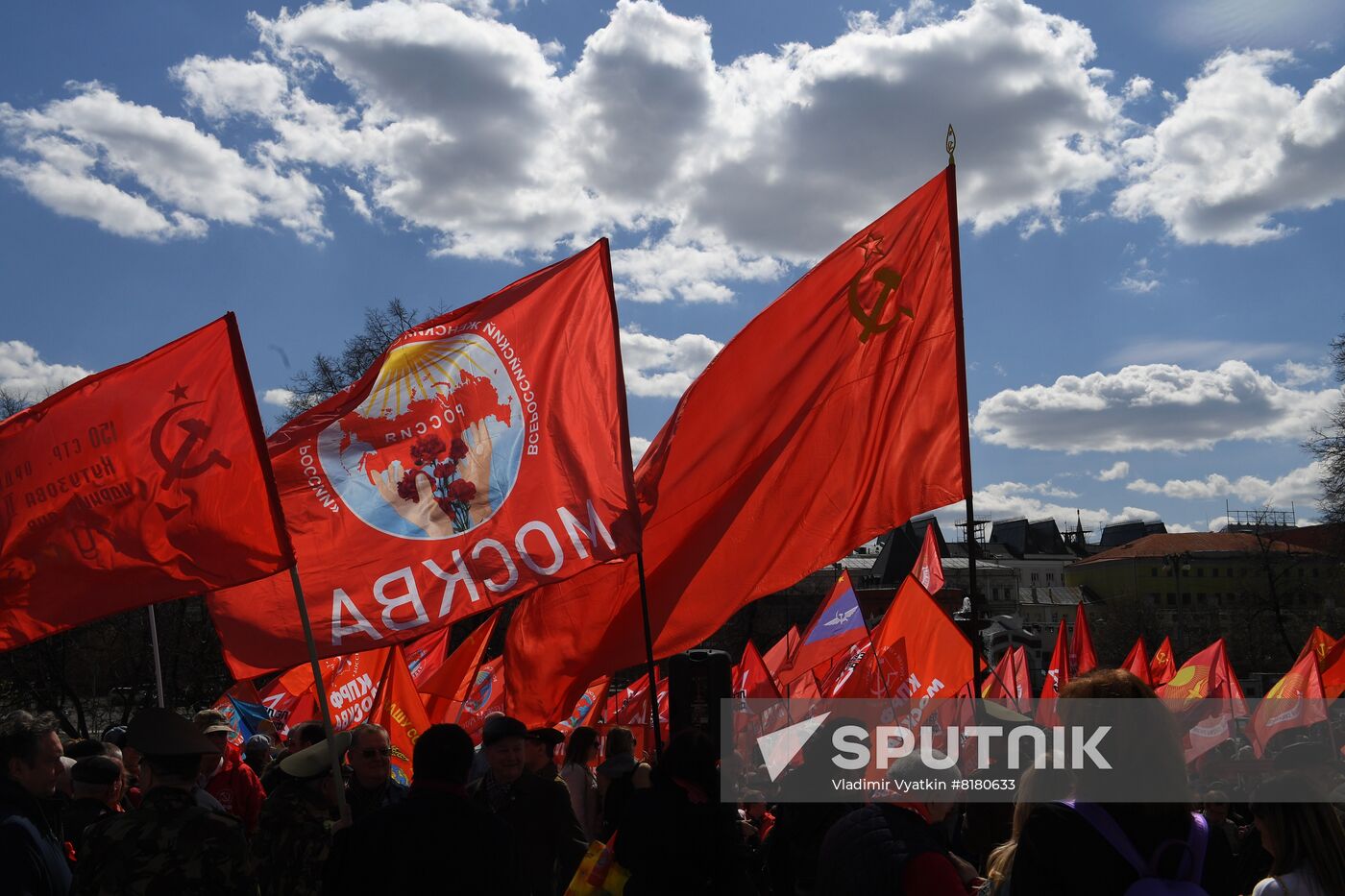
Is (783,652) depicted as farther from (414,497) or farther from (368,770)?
(368,770)

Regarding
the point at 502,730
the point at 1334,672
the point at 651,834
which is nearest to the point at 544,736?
the point at 502,730

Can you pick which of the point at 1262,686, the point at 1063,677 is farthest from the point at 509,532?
the point at 1262,686

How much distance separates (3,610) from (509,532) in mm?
2653

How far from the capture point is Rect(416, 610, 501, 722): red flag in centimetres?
1411

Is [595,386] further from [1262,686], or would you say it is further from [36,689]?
[1262,686]

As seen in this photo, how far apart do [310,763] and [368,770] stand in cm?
95

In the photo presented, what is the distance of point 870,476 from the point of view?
7.70 meters

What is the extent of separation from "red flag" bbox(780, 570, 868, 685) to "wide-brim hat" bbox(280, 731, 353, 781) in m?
11.5

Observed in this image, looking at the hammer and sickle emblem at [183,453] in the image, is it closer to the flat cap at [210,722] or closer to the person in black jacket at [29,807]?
the person in black jacket at [29,807]

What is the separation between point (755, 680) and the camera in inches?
740

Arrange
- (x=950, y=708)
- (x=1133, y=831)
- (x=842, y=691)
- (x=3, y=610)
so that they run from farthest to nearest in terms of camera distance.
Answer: (x=842, y=691), (x=950, y=708), (x=3, y=610), (x=1133, y=831)

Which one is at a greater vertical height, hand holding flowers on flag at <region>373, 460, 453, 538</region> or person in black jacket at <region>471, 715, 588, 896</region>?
hand holding flowers on flag at <region>373, 460, 453, 538</region>

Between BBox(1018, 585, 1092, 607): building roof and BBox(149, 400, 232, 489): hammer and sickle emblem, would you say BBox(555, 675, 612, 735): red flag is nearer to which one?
BBox(149, 400, 232, 489): hammer and sickle emblem

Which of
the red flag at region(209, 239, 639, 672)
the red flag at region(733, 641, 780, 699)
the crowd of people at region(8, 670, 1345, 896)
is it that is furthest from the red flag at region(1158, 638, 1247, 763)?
the crowd of people at region(8, 670, 1345, 896)
